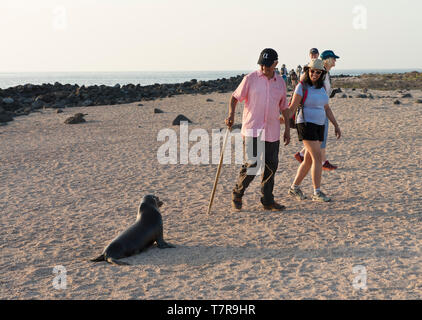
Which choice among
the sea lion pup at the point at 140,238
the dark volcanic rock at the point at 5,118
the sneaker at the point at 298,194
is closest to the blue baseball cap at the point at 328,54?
the sneaker at the point at 298,194

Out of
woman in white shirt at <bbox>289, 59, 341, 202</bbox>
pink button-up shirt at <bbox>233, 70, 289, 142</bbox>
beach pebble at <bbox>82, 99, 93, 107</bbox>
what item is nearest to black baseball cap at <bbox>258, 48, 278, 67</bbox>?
pink button-up shirt at <bbox>233, 70, 289, 142</bbox>

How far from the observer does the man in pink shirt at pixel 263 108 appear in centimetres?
582

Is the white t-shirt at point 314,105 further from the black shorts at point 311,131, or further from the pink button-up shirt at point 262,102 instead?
the pink button-up shirt at point 262,102

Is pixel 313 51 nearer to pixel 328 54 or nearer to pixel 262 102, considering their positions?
pixel 328 54

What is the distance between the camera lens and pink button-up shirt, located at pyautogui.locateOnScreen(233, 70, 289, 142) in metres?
5.84

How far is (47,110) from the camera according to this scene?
2480 centimetres

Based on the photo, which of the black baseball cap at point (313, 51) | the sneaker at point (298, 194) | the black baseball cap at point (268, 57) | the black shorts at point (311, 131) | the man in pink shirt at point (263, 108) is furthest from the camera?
the black baseball cap at point (313, 51)

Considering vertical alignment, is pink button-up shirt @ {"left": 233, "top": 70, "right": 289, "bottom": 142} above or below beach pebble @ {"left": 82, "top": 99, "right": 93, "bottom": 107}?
Result: above

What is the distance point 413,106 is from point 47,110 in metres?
17.9

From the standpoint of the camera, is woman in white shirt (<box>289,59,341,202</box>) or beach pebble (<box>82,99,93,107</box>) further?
beach pebble (<box>82,99,93,107</box>)

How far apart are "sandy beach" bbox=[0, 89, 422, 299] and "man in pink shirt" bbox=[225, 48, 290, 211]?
0.84 metres

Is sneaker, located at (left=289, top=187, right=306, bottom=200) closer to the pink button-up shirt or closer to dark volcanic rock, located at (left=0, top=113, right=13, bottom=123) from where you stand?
the pink button-up shirt

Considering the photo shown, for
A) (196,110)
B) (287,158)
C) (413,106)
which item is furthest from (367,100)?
(287,158)

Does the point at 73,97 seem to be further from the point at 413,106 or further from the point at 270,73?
the point at 270,73
